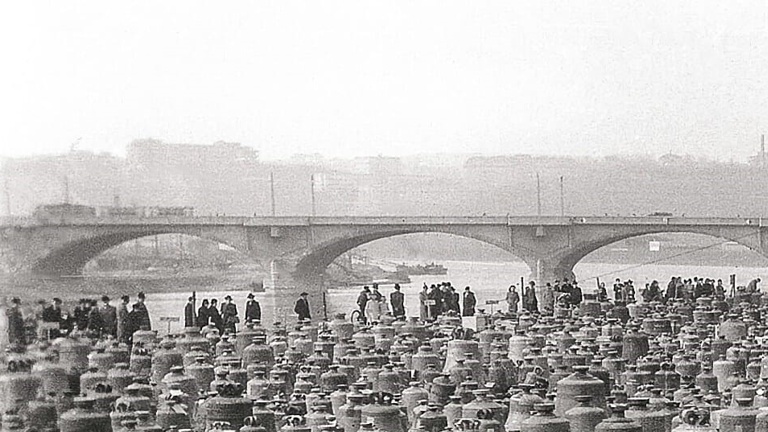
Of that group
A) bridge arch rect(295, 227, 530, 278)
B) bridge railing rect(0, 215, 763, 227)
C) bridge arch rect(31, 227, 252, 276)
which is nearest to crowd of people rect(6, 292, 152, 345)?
bridge arch rect(31, 227, 252, 276)

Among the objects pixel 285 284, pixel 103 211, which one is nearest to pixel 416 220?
pixel 285 284

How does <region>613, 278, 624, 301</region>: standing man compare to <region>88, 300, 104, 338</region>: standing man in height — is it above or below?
above

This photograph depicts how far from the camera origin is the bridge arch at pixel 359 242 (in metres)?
54.9

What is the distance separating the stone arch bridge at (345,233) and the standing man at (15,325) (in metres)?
26.6

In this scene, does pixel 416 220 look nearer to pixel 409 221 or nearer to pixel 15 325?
pixel 409 221

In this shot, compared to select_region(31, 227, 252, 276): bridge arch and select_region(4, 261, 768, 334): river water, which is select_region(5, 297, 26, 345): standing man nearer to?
select_region(4, 261, 768, 334): river water

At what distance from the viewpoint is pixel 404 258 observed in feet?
304

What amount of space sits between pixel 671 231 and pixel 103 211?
2139 centimetres

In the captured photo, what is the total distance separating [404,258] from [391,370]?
7720cm

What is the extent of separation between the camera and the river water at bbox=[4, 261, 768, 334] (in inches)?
1848

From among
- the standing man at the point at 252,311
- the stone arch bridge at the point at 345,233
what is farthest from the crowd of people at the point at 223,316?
the stone arch bridge at the point at 345,233

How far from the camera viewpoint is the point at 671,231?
5188 cm

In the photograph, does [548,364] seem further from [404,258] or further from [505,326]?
[404,258]

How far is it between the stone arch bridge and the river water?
1.37 m
